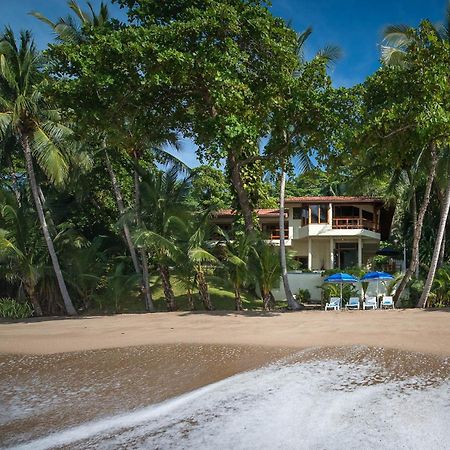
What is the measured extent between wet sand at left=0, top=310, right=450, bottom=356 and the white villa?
14.3 metres

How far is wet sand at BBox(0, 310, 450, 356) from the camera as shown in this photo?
10.9m

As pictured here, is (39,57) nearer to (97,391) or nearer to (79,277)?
(79,277)

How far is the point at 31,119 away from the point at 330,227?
1924 cm

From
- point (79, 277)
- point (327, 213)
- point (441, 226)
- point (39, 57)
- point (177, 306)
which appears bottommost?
point (177, 306)

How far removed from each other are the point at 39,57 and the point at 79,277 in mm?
9838

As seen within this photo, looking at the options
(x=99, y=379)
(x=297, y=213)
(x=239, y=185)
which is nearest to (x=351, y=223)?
(x=297, y=213)

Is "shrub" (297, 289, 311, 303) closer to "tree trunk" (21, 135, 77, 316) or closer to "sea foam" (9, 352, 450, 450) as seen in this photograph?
"tree trunk" (21, 135, 77, 316)

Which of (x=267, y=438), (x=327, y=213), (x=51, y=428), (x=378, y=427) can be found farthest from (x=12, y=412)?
(x=327, y=213)

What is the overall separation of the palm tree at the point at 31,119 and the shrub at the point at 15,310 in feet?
6.30

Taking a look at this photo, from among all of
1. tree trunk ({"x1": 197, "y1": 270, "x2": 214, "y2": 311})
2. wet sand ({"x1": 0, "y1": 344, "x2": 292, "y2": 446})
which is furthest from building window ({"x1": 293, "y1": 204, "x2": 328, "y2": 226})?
wet sand ({"x1": 0, "y1": 344, "x2": 292, "y2": 446})

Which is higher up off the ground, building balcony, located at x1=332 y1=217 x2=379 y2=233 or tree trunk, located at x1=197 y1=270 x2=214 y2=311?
building balcony, located at x1=332 y1=217 x2=379 y2=233

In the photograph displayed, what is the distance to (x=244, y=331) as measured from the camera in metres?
12.8

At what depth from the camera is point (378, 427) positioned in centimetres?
511

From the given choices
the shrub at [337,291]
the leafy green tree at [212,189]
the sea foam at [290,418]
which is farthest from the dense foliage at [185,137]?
the sea foam at [290,418]
